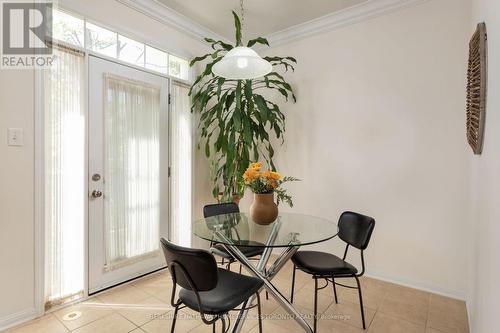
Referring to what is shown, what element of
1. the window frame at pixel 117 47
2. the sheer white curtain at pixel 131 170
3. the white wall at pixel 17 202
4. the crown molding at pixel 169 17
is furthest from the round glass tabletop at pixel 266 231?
the crown molding at pixel 169 17

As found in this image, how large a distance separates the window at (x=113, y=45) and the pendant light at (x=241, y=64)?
111cm

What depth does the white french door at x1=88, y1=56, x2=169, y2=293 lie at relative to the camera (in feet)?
7.64

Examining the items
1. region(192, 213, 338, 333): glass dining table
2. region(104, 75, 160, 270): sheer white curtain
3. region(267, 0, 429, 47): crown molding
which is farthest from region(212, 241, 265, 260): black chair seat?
region(267, 0, 429, 47): crown molding

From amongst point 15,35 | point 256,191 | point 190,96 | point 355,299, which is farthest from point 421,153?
point 15,35

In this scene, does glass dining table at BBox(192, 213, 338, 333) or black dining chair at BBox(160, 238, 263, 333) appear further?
glass dining table at BBox(192, 213, 338, 333)

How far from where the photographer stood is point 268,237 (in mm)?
1769

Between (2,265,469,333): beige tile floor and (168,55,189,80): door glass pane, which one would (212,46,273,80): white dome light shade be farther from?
(2,265,469,333): beige tile floor

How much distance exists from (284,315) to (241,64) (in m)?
1.99

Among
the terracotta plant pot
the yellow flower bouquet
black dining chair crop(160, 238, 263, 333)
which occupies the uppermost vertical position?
the yellow flower bouquet

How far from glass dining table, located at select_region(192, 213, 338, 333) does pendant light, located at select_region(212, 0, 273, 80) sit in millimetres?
1169

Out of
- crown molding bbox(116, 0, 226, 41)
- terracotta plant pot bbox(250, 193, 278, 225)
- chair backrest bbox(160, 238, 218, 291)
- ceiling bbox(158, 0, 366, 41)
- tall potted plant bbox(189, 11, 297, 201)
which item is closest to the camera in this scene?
chair backrest bbox(160, 238, 218, 291)

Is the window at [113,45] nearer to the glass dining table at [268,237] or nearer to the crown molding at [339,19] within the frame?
the crown molding at [339,19]

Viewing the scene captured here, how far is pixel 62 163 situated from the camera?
2.15 m

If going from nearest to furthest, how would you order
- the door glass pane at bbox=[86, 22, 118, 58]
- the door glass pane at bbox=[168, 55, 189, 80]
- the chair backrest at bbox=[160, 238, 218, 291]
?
the chair backrest at bbox=[160, 238, 218, 291], the door glass pane at bbox=[86, 22, 118, 58], the door glass pane at bbox=[168, 55, 189, 80]
